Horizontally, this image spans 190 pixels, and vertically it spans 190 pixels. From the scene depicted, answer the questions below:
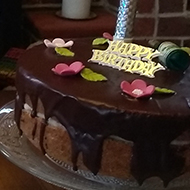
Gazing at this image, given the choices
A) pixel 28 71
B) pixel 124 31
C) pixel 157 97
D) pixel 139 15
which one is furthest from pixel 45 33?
pixel 157 97

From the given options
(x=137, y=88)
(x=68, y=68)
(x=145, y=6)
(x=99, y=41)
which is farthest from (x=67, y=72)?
(x=145, y=6)

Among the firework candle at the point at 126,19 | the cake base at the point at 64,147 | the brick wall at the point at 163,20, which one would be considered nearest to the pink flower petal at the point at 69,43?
the firework candle at the point at 126,19

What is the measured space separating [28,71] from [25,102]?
0.06m

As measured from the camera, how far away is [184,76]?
1.06 m

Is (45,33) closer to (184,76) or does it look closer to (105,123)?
(184,76)

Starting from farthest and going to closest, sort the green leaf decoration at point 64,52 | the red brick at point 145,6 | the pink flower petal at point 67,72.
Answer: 1. the red brick at point 145,6
2. the green leaf decoration at point 64,52
3. the pink flower petal at point 67,72

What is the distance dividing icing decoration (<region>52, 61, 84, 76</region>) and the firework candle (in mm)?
216

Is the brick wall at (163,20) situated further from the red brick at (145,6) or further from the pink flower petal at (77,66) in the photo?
the pink flower petal at (77,66)

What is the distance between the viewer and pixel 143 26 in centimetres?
173

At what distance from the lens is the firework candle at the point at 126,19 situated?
1.17 metres

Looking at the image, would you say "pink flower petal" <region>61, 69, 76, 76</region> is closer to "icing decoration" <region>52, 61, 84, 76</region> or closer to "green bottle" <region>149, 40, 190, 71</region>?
"icing decoration" <region>52, 61, 84, 76</region>

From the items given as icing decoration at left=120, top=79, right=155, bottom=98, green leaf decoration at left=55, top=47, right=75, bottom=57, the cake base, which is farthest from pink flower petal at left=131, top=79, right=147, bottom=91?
green leaf decoration at left=55, top=47, right=75, bottom=57

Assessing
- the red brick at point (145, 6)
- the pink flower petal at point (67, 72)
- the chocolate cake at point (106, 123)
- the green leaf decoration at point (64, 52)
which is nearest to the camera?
the chocolate cake at point (106, 123)

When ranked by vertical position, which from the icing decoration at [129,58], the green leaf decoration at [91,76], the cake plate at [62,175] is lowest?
the cake plate at [62,175]
